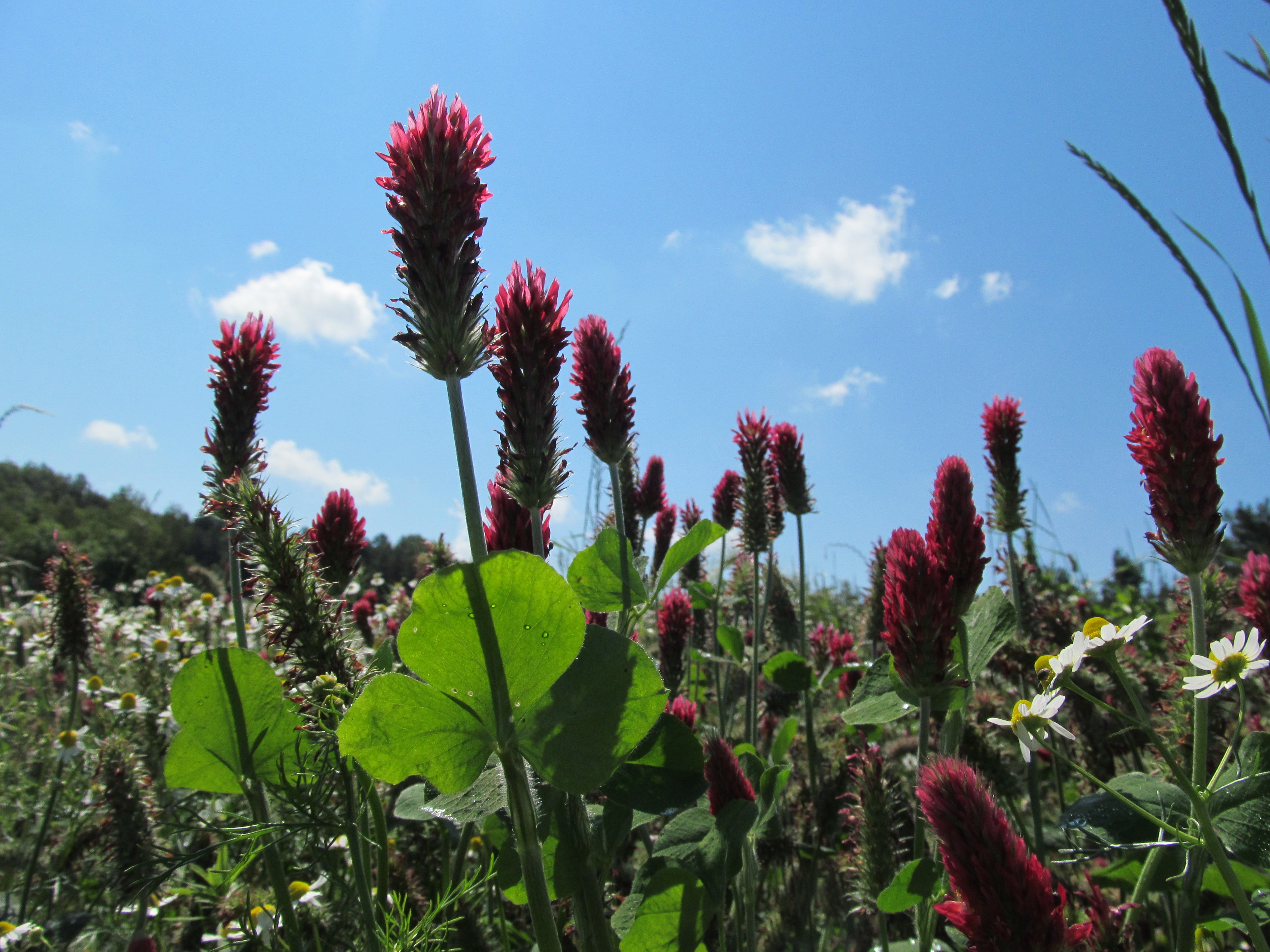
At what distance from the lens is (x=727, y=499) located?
4.73m

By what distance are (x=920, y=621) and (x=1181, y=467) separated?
0.62 meters

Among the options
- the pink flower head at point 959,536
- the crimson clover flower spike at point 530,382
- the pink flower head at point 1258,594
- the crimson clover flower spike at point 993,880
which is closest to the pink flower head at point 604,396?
the crimson clover flower spike at point 530,382

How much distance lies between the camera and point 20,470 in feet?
154

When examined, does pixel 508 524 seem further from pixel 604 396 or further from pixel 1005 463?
pixel 1005 463

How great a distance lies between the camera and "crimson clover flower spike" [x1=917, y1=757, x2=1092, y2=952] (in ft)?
3.26

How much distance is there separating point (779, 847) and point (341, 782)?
197 centimetres

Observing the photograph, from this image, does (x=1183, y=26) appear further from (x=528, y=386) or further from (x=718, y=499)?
(x=718, y=499)

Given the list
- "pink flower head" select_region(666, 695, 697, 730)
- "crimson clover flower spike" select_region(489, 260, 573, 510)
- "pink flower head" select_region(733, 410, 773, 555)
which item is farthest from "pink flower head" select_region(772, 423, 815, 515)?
"crimson clover flower spike" select_region(489, 260, 573, 510)

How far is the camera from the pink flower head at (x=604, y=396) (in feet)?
6.63

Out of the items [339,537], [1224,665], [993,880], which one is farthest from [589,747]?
[339,537]

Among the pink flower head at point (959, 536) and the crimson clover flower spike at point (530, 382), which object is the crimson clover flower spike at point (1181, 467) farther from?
the crimson clover flower spike at point (530, 382)

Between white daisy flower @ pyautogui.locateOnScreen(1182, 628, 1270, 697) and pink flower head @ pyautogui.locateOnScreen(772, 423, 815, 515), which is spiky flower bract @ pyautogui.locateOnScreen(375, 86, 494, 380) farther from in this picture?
pink flower head @ pyautogui.locateOnScreen(772, 423, 815, 515)

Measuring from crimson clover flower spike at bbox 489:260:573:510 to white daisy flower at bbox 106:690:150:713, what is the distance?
2878 millimetres

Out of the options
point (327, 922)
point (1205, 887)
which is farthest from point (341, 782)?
point (1205, 887)
